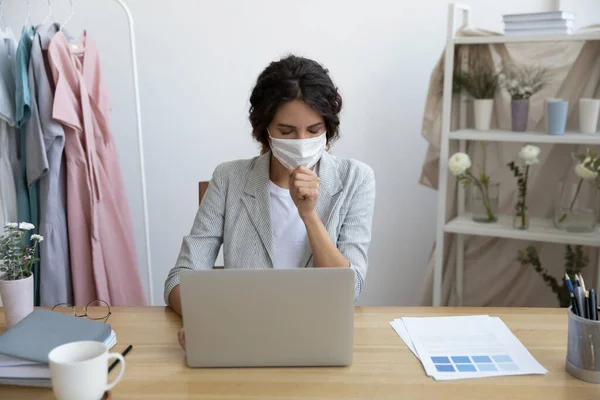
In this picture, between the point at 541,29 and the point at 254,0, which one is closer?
the point at 541,29

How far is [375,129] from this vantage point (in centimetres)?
301

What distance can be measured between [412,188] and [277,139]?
4.93 ft

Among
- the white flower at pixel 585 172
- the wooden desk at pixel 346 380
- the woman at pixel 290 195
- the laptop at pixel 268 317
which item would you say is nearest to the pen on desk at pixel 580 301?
the wooden desk at pixel 346 380

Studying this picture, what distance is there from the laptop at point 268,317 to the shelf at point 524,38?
172 centimetres

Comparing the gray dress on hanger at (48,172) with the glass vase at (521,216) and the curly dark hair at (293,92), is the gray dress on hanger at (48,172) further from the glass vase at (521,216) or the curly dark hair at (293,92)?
the glass vase at (521,216)

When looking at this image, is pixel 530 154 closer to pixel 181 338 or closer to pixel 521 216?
pixel 521 216

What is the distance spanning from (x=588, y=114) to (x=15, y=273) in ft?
7.09

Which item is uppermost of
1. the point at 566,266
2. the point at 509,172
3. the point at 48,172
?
the point at 48,172

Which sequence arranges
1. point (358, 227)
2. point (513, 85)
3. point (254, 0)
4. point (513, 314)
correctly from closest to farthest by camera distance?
point (513, 314) → point (358, 227) → point (513, 85) → point (254, 0)

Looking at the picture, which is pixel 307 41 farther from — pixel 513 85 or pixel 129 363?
pixel 129 363

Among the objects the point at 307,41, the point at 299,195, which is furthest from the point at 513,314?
the point at 307,41

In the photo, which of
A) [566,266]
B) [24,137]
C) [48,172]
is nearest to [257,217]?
[48,172]

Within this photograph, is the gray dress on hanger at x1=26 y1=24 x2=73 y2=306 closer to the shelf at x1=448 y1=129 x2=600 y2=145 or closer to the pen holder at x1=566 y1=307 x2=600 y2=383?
the shelf at x1=448 y1=129 x2=600 y2=145

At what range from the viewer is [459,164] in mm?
2578
